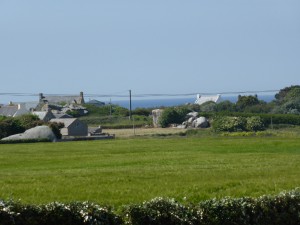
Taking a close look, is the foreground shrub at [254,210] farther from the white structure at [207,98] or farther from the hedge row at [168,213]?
the white structure at [207,98]

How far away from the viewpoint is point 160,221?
46.2 feet

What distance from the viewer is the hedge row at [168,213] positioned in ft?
44.3

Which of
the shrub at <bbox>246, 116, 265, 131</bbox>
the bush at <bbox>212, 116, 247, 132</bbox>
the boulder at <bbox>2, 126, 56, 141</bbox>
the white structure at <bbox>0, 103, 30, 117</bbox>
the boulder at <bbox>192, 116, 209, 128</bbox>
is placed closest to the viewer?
the boulder at <bbox>2, 126, 56, 141</bbox>

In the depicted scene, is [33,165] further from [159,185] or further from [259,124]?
[259,124]

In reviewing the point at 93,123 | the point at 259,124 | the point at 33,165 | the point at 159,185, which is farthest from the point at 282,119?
the point at 159,185

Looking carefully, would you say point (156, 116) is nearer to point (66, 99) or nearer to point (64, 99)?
point (64, 99)

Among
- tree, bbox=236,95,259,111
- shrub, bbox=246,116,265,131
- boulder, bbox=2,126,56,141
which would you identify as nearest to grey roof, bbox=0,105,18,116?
tree, bbox=236,95,259,111

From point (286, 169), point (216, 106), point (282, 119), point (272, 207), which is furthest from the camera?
point (216, 106)

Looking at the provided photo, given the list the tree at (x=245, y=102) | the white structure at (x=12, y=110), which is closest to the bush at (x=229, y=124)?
the tree at (x=245, y=102)

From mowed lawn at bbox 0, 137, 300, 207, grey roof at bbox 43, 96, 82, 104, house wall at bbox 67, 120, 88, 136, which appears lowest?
house wall at bbox 67, 120, 88, 136

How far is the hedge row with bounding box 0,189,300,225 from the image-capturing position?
13516 millimetres

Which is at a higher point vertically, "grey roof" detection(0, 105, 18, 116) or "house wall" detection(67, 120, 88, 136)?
"grey roof" detection(0, 105, 18, 116)

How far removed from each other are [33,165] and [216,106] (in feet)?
267

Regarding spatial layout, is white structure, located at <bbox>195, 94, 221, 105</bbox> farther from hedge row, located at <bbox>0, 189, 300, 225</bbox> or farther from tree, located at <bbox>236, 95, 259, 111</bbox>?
hedge row, located at <bbox>0, 189, 300, 225</bbox>
